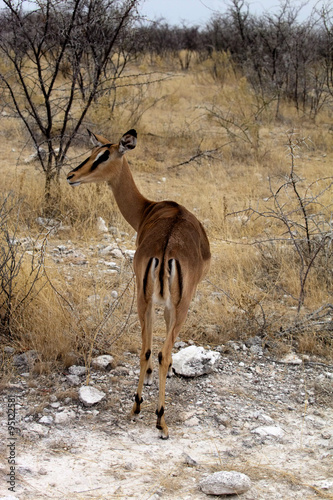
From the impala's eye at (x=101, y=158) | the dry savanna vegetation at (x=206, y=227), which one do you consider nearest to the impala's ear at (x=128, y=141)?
the impala's eye at (x=101, y=158)

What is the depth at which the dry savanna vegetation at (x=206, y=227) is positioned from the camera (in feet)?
14.6

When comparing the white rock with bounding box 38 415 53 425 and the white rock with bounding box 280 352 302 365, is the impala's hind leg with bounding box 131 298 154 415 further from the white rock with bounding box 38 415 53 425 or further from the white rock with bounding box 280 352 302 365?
the white rock with bounding box 280 352 302 365

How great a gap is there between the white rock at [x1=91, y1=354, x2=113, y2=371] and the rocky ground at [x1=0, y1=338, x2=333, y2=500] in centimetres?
3

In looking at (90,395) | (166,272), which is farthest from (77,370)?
(166,272)

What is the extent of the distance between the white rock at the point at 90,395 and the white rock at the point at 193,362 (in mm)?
632

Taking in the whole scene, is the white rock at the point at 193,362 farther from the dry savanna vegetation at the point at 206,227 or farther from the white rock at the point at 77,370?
the white rock at the point at 77,370

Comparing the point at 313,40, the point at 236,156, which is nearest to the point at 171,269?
the point at 236,156

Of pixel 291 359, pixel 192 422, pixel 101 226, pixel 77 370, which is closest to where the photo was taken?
pixel 192 422

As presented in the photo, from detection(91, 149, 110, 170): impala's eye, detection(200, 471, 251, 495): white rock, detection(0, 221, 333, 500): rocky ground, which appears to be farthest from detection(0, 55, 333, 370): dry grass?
detection(200, 471, 251, 495): white rock

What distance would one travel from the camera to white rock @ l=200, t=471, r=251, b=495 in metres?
2.79

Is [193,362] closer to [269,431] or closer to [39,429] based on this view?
[269,431]

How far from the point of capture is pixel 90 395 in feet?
12.2

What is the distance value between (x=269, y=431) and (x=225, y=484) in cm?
75

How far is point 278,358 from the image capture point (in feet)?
14.5
